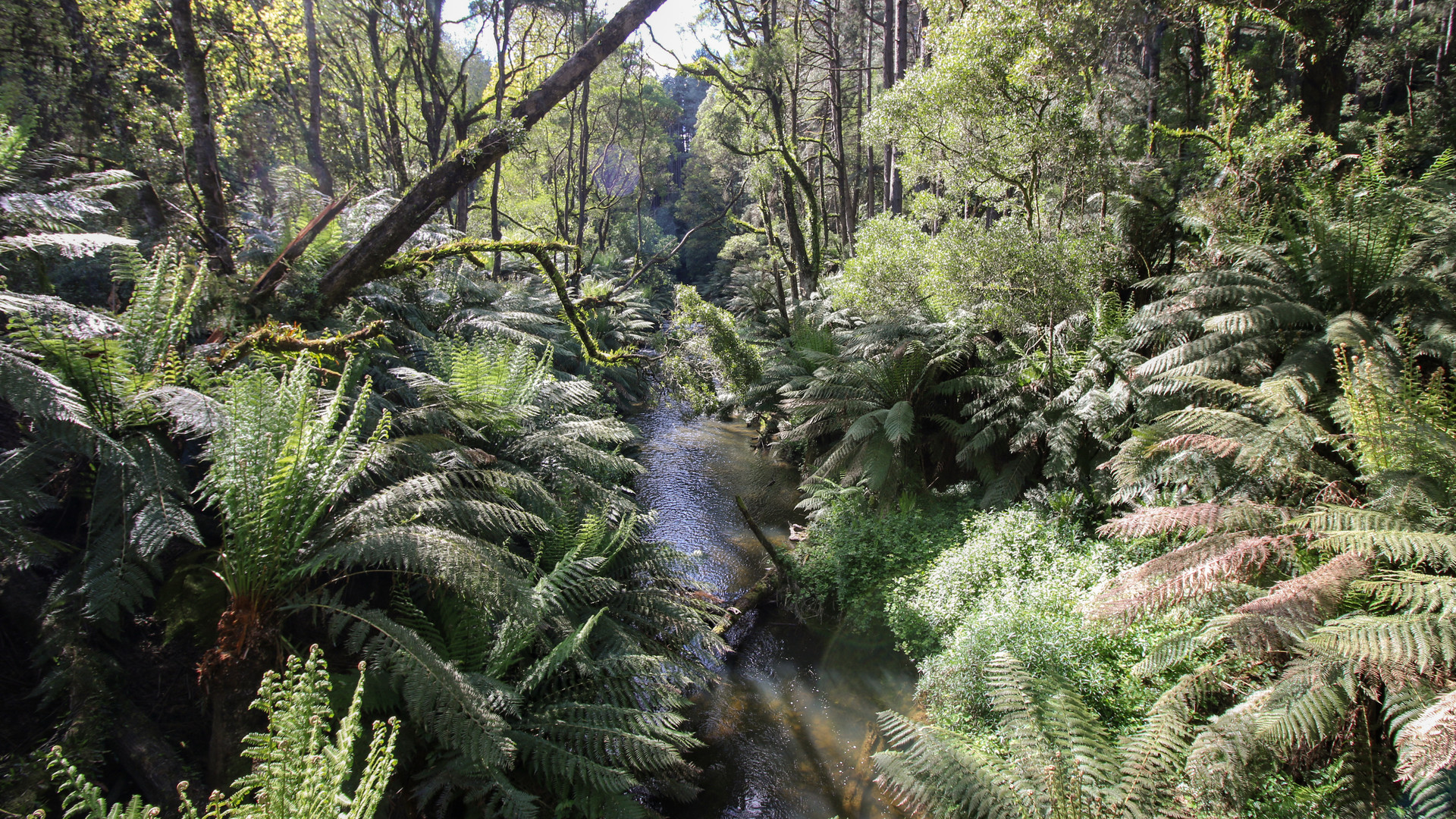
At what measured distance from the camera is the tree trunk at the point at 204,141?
4652 millimetres

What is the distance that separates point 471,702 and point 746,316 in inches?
655

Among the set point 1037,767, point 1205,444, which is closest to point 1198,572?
point 1205,444

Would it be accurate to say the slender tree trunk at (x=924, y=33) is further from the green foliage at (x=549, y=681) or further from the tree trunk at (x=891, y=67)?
the green foliage at (x=549, y=681)

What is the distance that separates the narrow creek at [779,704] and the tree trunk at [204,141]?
4.49 m

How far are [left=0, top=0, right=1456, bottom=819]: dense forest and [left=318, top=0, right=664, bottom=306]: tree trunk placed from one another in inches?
1.5

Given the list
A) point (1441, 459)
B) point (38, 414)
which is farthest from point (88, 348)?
point (1441, 459)

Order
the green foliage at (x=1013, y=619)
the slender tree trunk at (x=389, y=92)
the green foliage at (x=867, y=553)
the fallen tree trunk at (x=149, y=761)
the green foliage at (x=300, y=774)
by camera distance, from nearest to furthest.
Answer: the green foliage at (x=300, y=774) < the fallen tree trunk at (x=149, y=761) < the green foliage at (x=1013, y=619) < the green foliage at (x=867, y=553) < the slender tree trunk at (x=389, y=92)

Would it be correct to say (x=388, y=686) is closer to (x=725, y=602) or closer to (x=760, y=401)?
(x=725, y=602)

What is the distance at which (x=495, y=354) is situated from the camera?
561cm

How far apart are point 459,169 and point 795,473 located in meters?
6.34

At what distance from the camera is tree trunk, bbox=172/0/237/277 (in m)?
4.65

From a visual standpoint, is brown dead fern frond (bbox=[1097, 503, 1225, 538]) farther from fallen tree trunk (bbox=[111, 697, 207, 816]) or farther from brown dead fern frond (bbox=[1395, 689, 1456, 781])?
fallen tree trunk (bbox=[111, 697, 207, 816])

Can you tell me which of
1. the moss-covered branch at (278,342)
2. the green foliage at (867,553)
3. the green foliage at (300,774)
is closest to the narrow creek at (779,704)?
the green foliage at (867,553)

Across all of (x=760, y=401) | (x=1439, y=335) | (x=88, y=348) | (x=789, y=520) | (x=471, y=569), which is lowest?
(x=789, y=520)
